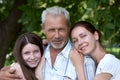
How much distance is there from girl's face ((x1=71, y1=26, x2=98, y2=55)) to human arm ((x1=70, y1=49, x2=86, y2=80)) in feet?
0.42

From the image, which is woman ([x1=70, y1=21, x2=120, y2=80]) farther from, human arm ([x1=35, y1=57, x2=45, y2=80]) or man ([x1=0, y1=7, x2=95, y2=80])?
human arm ([x1=35, y1=57, x2=45, y2=80])

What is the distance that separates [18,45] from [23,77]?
0.31m

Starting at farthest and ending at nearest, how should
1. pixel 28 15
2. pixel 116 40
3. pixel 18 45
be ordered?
pixel 116 40 < pixel 28 15 < pixel 18 45

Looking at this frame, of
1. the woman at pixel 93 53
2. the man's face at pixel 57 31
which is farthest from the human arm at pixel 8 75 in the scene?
the woman at pixel 93 53

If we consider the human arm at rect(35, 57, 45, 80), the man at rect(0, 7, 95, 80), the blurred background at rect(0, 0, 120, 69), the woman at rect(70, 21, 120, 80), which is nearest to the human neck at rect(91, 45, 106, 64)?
the woman at rect(70, 21, 120, 80)

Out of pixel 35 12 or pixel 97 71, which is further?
pixel 35 12

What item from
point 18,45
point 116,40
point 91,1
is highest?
point 91,1

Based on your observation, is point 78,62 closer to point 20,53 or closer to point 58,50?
point 58,50

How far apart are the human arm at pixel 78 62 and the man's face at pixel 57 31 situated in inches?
6.2

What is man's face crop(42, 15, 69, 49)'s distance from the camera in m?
4.51

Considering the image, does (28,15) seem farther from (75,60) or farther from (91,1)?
(75,60)

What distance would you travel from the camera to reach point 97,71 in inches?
164

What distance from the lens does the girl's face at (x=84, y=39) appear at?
167 inches

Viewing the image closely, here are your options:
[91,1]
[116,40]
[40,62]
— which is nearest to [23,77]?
[40,62]
